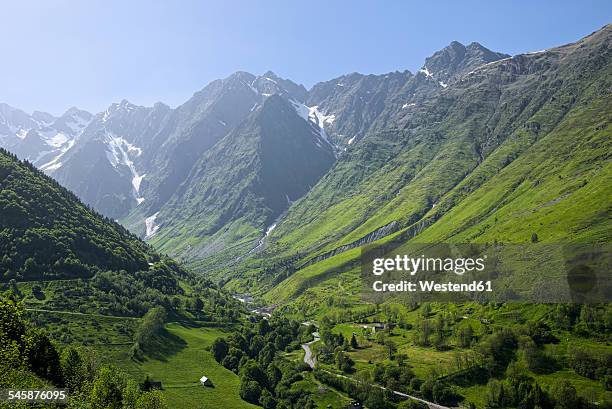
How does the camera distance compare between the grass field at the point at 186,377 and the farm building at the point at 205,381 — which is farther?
the farm building at the point at 205,381

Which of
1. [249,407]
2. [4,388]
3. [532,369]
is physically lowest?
[249,407]

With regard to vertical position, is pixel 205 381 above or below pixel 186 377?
below

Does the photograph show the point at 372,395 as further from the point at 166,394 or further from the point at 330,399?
the point at 166,394

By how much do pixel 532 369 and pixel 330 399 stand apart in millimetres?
85841

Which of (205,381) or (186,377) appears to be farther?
(186,377)

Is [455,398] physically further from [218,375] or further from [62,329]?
[62,329]

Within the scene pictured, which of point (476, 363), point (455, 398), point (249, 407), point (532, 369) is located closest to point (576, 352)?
point (532, 369)

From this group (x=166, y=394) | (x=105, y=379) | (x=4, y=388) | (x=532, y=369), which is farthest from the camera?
(x=532, y=369)

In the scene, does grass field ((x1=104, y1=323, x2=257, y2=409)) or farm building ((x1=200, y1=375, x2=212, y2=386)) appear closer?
grass field ((x1=104, y1=323, x2=257, y2=409))

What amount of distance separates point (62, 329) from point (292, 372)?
314 feet

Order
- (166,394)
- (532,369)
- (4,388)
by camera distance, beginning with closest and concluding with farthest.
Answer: (4,388) < (166,394) < (532,369)

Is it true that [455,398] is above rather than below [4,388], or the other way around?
below

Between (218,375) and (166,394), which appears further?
(218,375)

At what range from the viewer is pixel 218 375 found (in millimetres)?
189250
